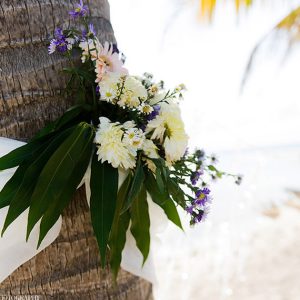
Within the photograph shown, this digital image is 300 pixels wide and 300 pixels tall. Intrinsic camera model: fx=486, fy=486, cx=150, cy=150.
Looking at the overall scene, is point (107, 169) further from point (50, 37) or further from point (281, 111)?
point (281, 111)

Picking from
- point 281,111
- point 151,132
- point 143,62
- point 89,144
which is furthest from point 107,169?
point 281,111

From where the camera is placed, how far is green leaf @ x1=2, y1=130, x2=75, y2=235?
4.79 feet

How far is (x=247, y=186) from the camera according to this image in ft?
49.6

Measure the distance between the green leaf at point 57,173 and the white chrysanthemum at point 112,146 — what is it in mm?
42

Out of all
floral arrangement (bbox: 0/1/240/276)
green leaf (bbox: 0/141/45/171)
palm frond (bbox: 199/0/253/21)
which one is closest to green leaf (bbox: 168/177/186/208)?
floral arrangement (bbox: 0/1/240/276)

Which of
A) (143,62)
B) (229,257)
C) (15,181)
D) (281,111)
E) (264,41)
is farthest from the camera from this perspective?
(281,111)

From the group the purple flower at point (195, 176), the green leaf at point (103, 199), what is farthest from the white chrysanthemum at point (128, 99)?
the purple flower at point (195, 176)

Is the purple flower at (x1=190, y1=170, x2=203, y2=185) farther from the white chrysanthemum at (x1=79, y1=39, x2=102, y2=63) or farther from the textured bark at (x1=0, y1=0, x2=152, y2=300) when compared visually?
the white chrysanthemum at (x1=79, y1=39, x2=102, y2=63)

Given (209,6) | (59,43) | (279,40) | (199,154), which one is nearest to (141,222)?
(199,154)

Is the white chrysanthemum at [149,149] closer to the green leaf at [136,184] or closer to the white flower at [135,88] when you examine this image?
the green leaf at [136,184]

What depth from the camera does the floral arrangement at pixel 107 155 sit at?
1492 mm

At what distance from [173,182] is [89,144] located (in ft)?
1.03

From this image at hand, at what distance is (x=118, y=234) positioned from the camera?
1.69 meters

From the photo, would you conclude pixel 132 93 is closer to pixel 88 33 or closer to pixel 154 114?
pixel 154 114
